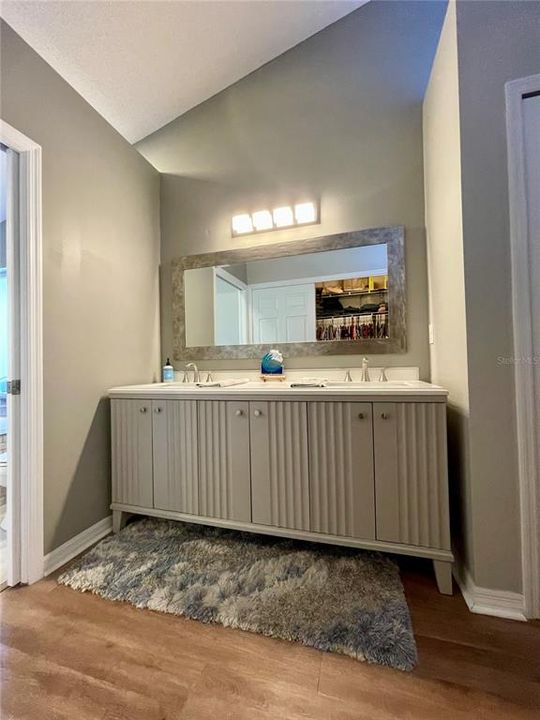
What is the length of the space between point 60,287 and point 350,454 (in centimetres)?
166

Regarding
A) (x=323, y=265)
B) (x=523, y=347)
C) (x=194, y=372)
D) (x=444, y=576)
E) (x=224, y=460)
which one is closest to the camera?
(x=523, y=347)

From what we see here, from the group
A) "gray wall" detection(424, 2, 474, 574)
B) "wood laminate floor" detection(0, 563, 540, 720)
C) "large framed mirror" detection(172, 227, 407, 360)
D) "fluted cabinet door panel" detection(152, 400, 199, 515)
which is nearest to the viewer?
"wood laminate floor" detection(0, 563, 540, 720)

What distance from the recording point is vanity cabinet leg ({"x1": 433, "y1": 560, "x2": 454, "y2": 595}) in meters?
1.27

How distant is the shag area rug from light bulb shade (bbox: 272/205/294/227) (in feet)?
6.35

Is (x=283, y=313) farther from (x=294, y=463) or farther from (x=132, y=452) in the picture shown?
(x=132, y=452)

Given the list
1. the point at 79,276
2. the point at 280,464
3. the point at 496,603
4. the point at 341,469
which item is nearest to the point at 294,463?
the point at 280,464

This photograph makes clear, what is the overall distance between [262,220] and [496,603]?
2293 mm

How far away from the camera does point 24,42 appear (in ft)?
4.69

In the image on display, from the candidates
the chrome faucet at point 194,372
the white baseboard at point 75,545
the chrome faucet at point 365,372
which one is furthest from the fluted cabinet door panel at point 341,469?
the white baseboard at point 75,545

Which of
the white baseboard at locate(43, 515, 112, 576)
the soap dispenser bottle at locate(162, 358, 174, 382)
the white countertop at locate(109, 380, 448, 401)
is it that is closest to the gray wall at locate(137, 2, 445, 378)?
the soap dispenser bottle at locate(162, 358, 174, 382)

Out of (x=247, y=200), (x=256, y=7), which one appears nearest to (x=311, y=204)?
(x=247, y=200)

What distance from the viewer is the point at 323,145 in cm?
203

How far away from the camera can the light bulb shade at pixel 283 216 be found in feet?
6.80

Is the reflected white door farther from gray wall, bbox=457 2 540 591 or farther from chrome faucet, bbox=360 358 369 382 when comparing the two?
gray wall, bbox=457 2 540 591
